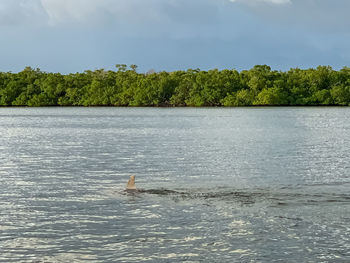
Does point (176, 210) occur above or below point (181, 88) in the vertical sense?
below

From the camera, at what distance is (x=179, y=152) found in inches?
1230

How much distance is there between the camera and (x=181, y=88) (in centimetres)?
17275

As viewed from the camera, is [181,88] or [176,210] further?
[181,88]

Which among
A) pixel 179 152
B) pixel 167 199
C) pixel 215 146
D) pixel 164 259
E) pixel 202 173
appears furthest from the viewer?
pixel 215 146

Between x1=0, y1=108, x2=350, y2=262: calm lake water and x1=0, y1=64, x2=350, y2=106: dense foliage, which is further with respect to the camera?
x1=0, y1=64, x2=350, y2=106: dense foliage

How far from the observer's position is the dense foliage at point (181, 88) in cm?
16325

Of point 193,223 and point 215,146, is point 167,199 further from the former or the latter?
point 215,146

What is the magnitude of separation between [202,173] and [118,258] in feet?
38.0

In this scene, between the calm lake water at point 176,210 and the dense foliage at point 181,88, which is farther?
the dense foliage at point 181,88

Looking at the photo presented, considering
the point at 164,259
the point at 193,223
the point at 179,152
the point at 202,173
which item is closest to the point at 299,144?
the point at 179,152

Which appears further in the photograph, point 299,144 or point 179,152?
point 299,144

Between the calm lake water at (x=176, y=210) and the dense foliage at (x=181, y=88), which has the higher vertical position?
the dense foliage at (x=181, y=88)

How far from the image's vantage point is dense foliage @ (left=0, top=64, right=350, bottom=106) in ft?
536

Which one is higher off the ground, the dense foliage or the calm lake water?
the dense foliage
